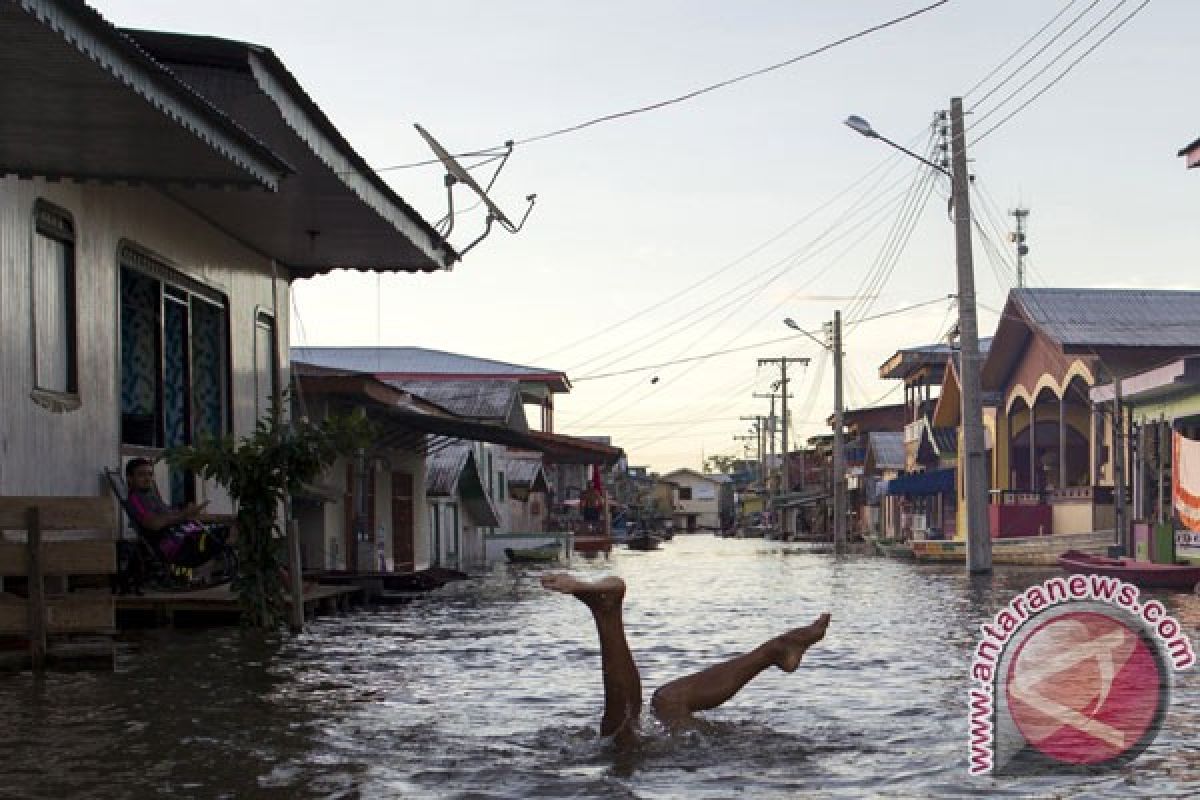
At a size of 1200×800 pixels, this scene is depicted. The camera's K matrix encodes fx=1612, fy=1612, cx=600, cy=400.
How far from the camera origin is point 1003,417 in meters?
45.7

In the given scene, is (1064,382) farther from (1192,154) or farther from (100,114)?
(100,114)

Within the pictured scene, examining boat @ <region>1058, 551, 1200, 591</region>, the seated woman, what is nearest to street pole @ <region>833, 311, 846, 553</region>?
boat @ <region>1058, 551, 1200, 591</region>

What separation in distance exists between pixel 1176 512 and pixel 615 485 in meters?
100

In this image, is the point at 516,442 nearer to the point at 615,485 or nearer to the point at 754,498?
the point at 615,485

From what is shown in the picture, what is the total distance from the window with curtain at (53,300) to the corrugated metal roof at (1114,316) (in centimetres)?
2663

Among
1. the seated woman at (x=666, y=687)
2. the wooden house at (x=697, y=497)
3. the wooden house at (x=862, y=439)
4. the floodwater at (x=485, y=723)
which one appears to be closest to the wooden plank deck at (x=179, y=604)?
the floodwater at (x=485, y=723)

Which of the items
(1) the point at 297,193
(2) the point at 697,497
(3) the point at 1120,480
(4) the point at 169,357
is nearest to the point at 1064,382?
(3) the point at 1120,480

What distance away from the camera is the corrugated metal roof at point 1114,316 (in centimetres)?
3616

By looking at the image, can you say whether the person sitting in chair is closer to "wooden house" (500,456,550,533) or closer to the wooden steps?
the wooden steps

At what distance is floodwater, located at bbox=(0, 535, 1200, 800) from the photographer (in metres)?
7.04

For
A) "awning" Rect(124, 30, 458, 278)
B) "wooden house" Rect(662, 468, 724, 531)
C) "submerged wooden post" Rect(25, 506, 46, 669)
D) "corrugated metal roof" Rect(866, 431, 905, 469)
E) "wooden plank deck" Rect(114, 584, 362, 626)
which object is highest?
"awning" Rect(124, 30, 458, 278)

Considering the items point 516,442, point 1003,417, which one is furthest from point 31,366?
point 1003,417

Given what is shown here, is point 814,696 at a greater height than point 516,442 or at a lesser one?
lesser

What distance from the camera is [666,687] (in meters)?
8.57
